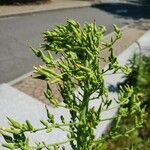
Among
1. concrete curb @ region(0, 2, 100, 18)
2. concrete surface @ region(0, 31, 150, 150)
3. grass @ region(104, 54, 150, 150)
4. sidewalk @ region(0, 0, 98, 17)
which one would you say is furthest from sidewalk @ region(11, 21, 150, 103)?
sidewalk @ region(0, 0, 98, 17)

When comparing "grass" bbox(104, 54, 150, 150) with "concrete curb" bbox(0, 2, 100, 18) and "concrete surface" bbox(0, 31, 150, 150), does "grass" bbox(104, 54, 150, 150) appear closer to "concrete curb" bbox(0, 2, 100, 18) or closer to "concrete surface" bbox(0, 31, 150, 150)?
"concrete surface" bbox(0, 31, 150, 150)

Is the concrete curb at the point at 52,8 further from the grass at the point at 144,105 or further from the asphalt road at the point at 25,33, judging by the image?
the grass at the point at 144,105

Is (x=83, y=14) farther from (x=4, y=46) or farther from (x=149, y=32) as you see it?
(x=4, y=46)

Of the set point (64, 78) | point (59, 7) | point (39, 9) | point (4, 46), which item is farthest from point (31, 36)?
point (64, 78)

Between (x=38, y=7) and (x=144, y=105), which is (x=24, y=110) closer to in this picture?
(x=144, y=105)

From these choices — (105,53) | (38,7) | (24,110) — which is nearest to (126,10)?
(38,7)
